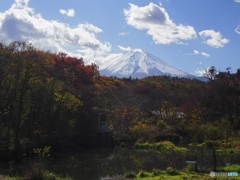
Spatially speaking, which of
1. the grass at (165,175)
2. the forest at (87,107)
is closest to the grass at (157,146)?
the forest at (87,107)

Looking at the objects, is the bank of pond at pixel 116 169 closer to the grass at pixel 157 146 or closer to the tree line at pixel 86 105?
the tree line at pixel 86 105

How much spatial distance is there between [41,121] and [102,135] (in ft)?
25.4

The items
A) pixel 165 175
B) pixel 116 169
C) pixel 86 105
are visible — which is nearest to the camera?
pixel 165 175

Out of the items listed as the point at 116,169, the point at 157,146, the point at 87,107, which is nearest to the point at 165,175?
the point at 116,169

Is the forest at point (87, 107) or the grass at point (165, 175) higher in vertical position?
the forest at point (87, 107)

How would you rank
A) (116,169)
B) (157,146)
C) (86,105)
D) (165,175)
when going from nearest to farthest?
(165,175) < (116,169) < (157,146) < (86,105)

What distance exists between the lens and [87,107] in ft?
116

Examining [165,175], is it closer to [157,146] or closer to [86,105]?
[157,146]

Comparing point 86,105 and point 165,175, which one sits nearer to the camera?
point 165,175

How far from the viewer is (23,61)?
2486 cm

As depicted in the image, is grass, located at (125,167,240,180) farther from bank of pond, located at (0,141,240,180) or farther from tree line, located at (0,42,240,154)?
tree line, located at (0,42,240,154)

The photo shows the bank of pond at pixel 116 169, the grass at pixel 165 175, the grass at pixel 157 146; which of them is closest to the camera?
the bank of pond at pixel 116 169

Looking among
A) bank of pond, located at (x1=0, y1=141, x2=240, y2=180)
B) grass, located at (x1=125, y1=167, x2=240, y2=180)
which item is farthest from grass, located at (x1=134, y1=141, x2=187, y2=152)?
grass, located at (x1=125, y1=167, x2=240, y2=180)

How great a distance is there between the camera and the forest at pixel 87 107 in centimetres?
2522
